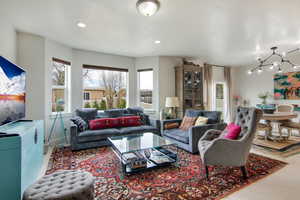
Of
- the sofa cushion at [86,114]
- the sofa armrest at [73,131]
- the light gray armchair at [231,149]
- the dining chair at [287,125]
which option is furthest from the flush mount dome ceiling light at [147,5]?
the dining chair at [287,125]

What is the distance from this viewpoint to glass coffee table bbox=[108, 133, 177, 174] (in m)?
2.31

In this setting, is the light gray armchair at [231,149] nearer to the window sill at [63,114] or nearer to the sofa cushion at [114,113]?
the sofa cushion at [114,113]

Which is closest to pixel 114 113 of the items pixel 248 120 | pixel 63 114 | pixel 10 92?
pixel 63 114

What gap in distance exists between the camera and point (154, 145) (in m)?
2.54

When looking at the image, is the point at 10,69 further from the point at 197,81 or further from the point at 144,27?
the point at 197,81

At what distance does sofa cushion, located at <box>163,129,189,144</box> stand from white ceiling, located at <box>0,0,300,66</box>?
85.1 inches

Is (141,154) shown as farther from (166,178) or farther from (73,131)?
(73,131)

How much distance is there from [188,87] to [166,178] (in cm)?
340

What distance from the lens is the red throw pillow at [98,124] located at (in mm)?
3586

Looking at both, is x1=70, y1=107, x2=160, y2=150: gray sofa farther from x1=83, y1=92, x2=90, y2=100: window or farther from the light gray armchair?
the light gray armchair

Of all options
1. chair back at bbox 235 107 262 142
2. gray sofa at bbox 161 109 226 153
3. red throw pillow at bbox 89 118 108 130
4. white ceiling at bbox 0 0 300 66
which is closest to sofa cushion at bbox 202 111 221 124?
gray sofa at bbox 161 109 226 153

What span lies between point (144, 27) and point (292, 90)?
554cm

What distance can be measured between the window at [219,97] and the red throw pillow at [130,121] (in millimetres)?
4007

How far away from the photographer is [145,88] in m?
5.12
